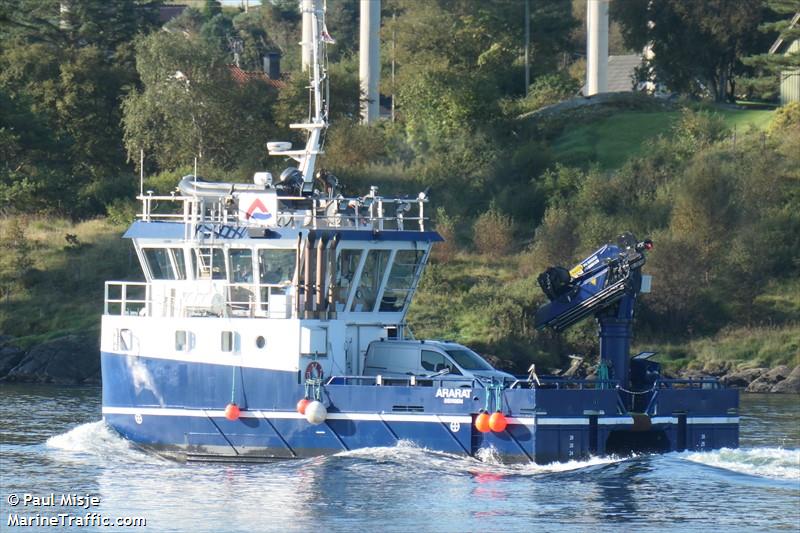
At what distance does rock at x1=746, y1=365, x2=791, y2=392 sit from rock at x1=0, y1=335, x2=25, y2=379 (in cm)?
2096

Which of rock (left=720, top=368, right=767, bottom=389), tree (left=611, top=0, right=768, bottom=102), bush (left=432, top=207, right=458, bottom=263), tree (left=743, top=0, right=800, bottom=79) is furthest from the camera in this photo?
tree (left=611, top=0, right=768, bottom=102)

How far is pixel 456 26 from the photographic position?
223ft

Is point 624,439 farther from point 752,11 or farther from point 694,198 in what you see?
point 752,11

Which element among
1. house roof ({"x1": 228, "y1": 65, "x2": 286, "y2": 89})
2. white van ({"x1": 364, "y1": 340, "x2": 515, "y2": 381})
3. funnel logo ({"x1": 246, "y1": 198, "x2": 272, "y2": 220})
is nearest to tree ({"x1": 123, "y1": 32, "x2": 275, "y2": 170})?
house roof ({"x1": 228, "y1": 65, "x2": 286, "y2": 89})

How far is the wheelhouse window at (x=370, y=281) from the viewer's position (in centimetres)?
2667

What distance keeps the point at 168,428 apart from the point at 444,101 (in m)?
36.6

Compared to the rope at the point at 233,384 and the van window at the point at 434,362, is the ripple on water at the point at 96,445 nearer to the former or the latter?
the rope at the point at 233,384

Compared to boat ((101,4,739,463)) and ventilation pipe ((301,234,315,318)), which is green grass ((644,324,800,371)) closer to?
boat ((101,4,739,463))

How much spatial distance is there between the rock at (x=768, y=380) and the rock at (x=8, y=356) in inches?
825

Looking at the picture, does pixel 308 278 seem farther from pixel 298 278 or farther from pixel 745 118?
pixel 745 118

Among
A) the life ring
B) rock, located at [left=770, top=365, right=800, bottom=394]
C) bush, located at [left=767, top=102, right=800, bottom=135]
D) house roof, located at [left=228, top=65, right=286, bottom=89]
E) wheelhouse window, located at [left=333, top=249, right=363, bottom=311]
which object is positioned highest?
house roof, located at [left=228, top=65, right=286, bottom=89]

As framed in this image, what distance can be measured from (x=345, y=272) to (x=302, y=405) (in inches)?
104

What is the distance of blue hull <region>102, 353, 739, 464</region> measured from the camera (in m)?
24.7

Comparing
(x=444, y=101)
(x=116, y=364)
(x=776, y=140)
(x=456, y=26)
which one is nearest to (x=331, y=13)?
(x=456, y=26)
